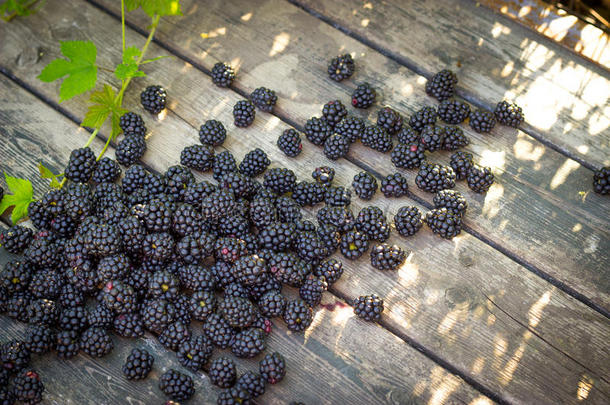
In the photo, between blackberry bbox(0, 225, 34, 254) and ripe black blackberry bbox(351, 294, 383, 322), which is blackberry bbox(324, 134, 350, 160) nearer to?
ripe black blackberry bbox(351, 294, 383, 322)

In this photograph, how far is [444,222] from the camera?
9.41 feet

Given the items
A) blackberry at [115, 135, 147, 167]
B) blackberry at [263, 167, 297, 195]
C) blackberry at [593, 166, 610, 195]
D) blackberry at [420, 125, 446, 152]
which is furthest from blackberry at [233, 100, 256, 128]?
blackberry at [593, 166, 610, 195]

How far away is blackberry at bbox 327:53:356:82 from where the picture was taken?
11.1 ft

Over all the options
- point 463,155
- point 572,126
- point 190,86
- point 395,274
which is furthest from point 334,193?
point 572,126

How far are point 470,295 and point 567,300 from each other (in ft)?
1.75

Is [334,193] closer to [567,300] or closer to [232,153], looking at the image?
[232,153]

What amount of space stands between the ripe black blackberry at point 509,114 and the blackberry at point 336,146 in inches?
40.1

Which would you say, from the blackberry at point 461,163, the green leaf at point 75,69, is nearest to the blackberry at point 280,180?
the blackberry at point 461,163

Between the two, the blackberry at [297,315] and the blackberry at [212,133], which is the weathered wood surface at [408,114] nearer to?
the blackberry at [212,133]

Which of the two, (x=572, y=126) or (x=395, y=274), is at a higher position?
(x=572, y=126)

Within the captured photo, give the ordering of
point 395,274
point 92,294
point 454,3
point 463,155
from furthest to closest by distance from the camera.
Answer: point 454,3, point 463,155, point 395,274, point 92,294

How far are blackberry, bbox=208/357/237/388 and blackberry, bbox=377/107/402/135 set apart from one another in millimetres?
1703

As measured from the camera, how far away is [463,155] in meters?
3.08

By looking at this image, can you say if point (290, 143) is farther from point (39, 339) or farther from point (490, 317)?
point (39, 339)
